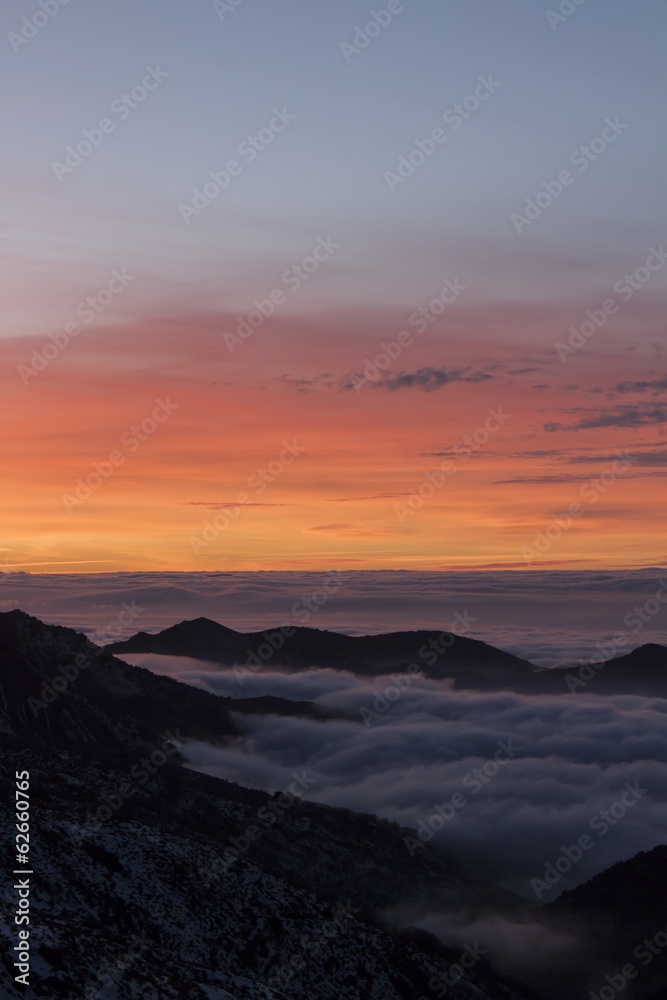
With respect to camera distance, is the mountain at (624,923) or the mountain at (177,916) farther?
the mountain at (624,923)

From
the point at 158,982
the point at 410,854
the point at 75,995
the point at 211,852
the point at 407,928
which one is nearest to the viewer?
the point at 75,995

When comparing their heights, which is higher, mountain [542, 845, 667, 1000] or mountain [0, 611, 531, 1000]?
mountain [0, 611, 531, 1000]

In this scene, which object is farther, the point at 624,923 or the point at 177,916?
the point at 624,923

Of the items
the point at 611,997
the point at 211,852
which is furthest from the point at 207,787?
the point at 611,997

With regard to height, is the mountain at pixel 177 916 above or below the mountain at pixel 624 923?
above

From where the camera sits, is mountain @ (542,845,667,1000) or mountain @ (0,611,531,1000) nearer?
mountain @ (0,611,531,1000)

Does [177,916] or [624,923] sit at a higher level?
[177,916]

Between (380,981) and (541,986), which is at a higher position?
(380,981)

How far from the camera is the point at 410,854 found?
191 metres

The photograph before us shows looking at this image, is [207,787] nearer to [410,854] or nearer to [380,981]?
[410,854]

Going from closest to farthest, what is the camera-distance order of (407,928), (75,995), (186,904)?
(75,995), (186,904), (407,928)

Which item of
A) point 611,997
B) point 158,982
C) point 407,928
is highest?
point 158,982

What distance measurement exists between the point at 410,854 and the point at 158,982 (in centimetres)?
12913

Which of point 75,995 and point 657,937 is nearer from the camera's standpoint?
point 75,995
